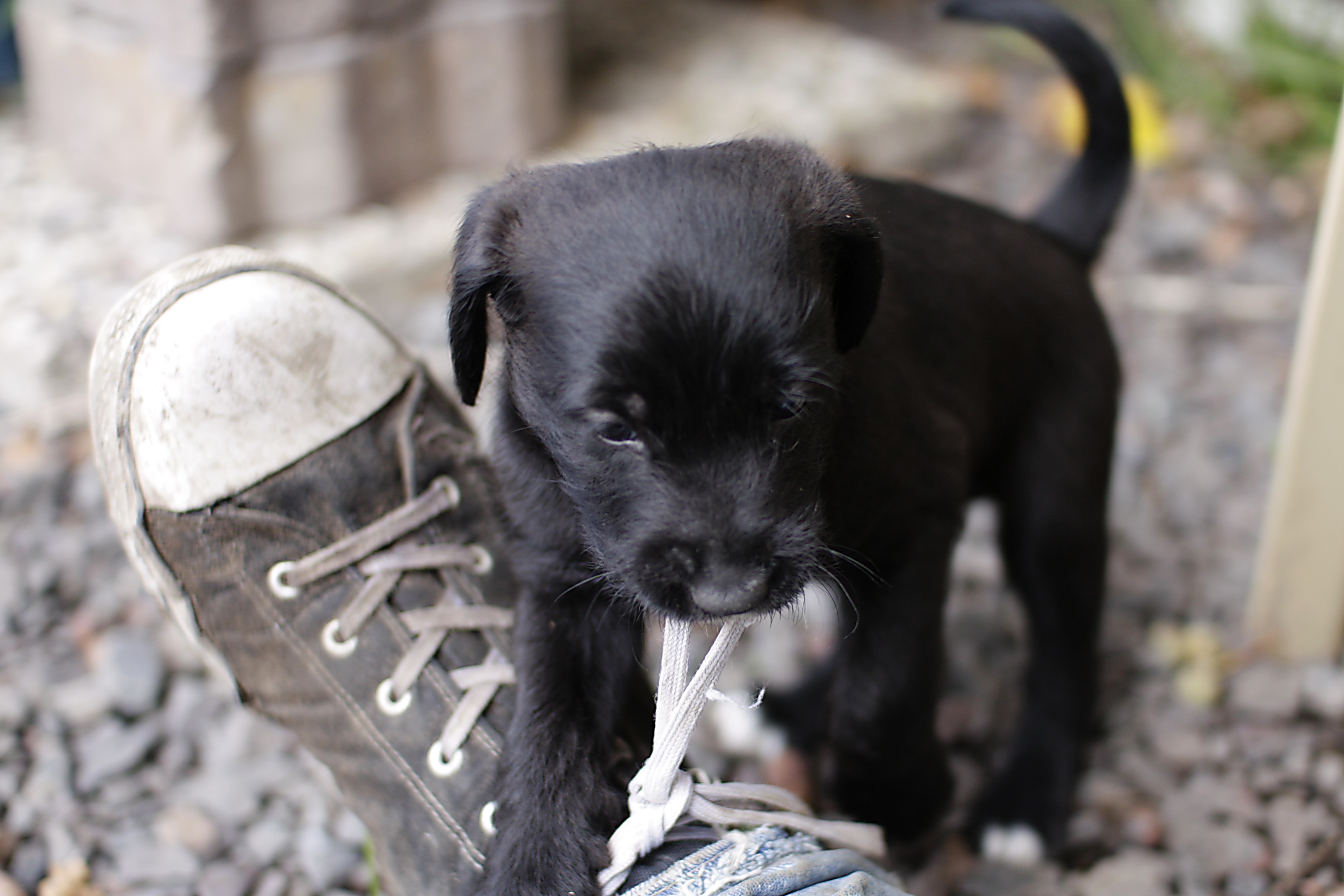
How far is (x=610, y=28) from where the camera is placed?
4.66 m

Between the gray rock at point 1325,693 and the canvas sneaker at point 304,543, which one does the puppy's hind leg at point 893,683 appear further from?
the gray rock at point 1325,693

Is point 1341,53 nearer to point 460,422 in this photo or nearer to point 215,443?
point 460,422

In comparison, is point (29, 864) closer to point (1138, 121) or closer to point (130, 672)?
point (130, 672)

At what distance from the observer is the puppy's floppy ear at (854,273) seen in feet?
5.26

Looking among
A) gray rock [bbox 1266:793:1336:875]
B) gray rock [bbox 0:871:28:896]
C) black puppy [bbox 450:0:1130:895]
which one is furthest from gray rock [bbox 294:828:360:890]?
gray rock [bbox 1266:793:1336:875]

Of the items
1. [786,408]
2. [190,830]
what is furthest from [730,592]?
[190,830]

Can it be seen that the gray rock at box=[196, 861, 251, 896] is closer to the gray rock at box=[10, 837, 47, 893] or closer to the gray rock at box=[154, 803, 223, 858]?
the gray rock at box=[154, 803, 223, 858]

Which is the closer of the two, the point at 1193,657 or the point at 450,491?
the point at 450,491

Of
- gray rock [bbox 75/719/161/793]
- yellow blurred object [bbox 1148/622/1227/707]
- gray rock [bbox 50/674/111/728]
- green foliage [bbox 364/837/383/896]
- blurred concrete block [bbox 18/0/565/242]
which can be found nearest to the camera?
green foliage [bbox 364/837/383/896]

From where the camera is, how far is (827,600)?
2412 millimetres

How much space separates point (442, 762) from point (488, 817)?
0.13 metres

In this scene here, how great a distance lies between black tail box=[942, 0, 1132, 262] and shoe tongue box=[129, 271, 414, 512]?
1284 millimetres

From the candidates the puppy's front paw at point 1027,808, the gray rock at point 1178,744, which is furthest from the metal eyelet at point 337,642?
the gray rock at point 1178,744

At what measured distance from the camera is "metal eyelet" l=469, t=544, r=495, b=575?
6.70ft
